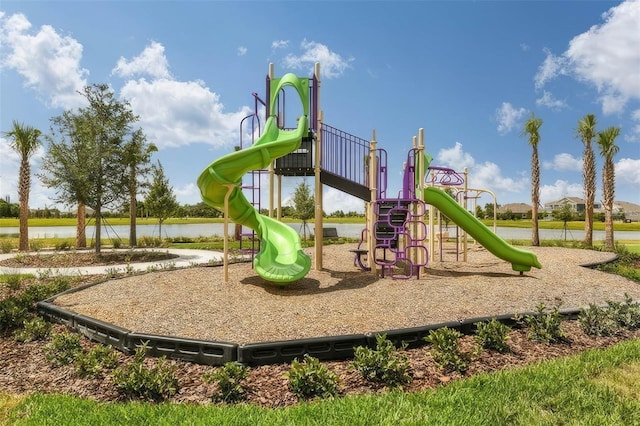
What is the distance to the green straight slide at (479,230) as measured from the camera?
418 inches

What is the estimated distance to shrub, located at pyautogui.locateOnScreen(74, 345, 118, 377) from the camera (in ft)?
14.0

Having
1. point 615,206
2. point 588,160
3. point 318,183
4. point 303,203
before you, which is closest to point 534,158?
point 588,160

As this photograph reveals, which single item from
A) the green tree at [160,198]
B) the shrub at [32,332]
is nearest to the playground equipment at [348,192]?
the shrub at [32,332]

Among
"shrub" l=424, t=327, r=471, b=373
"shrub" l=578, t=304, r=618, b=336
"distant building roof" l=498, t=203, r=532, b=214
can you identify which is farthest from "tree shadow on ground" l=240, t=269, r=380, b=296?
"distant building roof" l=498, t=203, r=532, b=214

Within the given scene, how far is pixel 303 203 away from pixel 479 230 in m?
18.1

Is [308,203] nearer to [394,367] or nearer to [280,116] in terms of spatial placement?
[280,116]

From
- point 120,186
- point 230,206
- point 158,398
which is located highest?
point 120,186

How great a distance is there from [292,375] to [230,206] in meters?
6.31

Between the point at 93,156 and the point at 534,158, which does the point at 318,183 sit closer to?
the point at 93,156

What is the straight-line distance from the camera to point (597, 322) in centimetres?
578

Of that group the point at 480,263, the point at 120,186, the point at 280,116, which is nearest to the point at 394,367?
the point at 280,116

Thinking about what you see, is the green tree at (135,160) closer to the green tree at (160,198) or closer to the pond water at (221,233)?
the green tree at (160,198)

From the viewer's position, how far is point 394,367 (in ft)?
12.9

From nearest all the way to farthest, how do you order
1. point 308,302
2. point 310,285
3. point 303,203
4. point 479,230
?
point 308,302 < point 310,285 < point 479,230 < point 303,203
